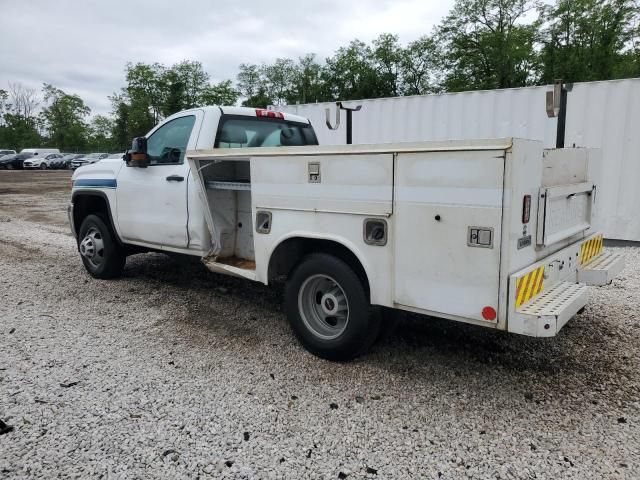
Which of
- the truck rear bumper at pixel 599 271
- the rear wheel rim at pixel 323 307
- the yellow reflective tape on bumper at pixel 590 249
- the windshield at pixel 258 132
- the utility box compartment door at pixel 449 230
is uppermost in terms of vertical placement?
the windshield at pixel 258 132

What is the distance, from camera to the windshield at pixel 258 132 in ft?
17.0

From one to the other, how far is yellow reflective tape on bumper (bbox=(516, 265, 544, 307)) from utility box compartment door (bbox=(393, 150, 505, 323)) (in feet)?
0.45

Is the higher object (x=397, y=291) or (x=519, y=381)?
(x=397, y=291)

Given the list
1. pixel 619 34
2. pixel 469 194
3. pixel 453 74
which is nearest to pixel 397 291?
pixel 469 194

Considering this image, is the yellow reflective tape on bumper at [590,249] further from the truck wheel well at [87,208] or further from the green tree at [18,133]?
the green tree at [18,133]

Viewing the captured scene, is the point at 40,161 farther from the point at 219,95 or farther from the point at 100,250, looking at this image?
the point at 100,250

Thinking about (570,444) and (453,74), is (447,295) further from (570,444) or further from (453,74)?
(453,74)

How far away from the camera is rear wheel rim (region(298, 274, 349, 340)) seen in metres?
3.97

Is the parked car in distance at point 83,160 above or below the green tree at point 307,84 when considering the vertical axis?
below

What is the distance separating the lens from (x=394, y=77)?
167ft

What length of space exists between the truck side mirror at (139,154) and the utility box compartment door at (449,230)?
3357mm

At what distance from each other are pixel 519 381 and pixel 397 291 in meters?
1.20

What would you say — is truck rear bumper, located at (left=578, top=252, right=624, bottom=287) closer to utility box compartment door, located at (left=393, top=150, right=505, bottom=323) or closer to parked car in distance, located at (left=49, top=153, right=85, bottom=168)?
utility box compartment door, located at (left=393, top=150, right=505, bottom=323)

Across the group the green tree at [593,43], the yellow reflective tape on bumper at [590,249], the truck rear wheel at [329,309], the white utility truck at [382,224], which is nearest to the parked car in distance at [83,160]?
the green tree at [593,43]
